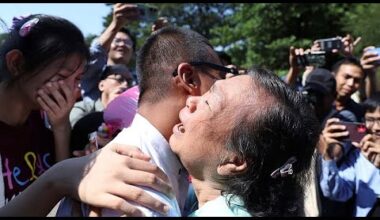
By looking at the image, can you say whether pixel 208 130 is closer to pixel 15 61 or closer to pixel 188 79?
pixel 188 79

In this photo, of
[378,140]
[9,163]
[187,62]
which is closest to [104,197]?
[187,62]

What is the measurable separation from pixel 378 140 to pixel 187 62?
174cm

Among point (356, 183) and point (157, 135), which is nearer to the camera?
point (157, 135)

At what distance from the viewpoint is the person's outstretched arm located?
1.09 metres

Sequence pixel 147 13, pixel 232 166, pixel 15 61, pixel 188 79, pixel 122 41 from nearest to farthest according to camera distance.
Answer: pixel 232 166 → pixel 188 79 → pixel 15 61 → pixel 147 13 → pixel 122 41

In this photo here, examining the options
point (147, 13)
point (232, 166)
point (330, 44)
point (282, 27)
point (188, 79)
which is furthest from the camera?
point (282, 27)

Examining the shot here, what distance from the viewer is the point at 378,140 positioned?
2.81 m

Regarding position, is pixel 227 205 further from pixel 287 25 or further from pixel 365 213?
pixel 287 25

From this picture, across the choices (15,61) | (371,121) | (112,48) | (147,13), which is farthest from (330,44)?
(15,61)

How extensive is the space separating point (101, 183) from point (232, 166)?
0.32 metres

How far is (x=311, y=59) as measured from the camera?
412 cm

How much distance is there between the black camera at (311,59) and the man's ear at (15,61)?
274 centimetres

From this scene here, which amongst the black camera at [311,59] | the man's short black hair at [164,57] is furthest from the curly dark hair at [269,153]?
the black camera at [311,59]

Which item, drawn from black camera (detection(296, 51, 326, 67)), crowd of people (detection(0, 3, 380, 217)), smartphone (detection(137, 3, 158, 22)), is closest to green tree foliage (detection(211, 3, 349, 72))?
black camera (detection(296, 51, 326, 67))
